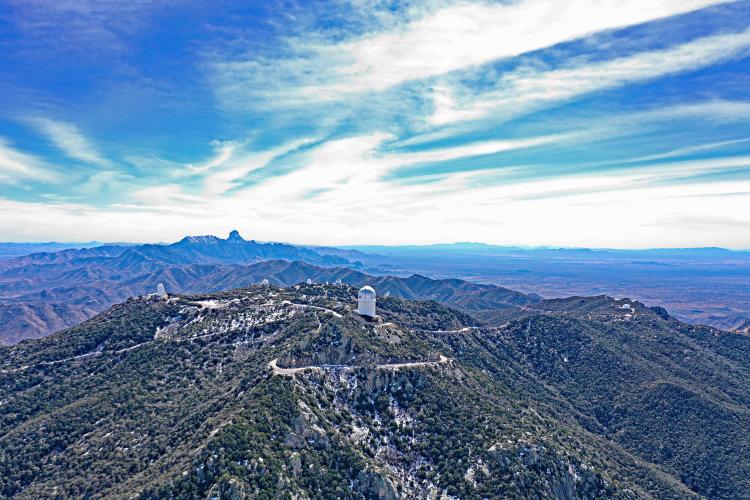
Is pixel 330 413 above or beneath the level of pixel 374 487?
above

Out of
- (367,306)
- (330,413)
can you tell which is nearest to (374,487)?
(330,413)

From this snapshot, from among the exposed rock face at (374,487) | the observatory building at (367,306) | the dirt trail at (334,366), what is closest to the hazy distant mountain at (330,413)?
the exposed rock face at (374,487)

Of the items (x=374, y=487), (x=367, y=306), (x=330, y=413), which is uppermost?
(x=367, y=306)

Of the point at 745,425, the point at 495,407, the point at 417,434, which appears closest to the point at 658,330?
the point at 745,425

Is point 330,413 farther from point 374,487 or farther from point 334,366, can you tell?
point 374,487

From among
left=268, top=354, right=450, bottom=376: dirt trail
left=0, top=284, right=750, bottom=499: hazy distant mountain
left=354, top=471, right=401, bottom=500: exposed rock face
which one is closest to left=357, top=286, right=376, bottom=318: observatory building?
left=0, top=284, right=750, bottom=499: hazy distant mountain

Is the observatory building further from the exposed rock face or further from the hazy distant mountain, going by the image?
the exposed rock face

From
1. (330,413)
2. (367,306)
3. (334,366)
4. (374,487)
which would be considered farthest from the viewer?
(367,306)

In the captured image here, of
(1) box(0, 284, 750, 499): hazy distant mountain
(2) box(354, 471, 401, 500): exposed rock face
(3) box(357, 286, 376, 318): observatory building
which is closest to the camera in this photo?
(2) box(354, 471, 401, 500): exposed rock face
